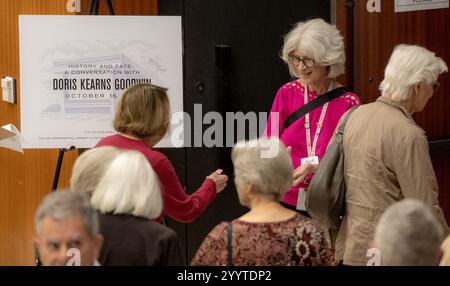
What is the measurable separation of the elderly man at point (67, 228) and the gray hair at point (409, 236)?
37.9 inches

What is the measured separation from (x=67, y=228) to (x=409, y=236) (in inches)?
43.7

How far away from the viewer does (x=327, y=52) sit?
492 centimetres

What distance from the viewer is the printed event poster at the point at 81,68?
548 cm

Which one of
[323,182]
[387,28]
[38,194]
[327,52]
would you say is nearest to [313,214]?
[323,182]

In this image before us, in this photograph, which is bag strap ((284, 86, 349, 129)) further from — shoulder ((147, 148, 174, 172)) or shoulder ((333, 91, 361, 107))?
shoulder ((147, 148, 174, 172))

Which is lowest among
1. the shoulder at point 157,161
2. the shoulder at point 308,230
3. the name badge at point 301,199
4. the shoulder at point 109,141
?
the name badge at point 301,199

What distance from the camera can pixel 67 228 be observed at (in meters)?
3.25

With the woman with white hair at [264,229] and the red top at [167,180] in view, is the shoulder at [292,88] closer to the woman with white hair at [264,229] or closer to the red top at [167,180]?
the red top at [167,180]

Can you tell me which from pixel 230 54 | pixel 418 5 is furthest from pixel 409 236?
pixel 230 54

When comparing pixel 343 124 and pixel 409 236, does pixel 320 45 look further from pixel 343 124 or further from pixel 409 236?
pixel 409 236

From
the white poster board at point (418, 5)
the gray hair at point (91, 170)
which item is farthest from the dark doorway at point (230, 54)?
the gray hair at point (91, 170)

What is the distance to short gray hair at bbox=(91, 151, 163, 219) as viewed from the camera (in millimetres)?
3504

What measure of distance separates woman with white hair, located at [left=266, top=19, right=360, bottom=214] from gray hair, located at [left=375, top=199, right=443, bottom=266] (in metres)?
1.75
